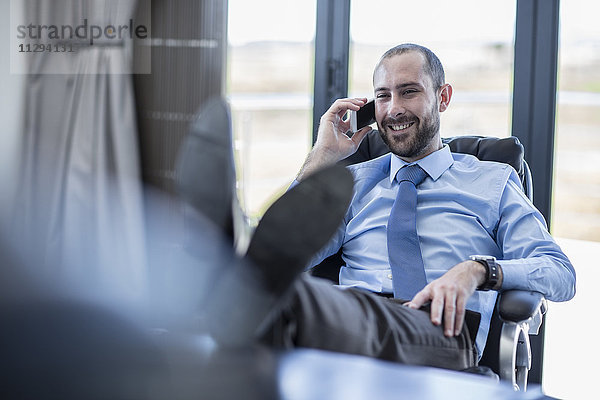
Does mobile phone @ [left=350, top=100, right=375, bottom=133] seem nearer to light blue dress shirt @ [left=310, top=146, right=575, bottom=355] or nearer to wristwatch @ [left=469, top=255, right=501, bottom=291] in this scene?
light blue dress shirt @ [left=310, top=146, right=575, bottom=355]

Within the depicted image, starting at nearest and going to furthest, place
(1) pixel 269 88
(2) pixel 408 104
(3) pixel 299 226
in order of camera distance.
Answer: (3) pixel 299 226
(2) pixel 408 104
(1) pixel 269 88

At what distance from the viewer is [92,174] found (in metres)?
3.10

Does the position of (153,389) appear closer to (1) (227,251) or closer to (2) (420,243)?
(1) (227,251)

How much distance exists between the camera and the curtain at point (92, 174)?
307 cm

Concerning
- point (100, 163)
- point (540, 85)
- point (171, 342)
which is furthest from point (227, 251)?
point (100, 163)

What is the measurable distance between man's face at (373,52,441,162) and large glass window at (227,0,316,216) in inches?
31.5

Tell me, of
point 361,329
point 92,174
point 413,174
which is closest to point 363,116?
point 413,174

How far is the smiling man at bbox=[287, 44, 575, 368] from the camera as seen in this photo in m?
1.50

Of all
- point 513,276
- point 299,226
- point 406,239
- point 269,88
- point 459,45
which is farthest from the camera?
point 269,88

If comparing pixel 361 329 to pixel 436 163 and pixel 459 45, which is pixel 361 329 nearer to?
pixel 436 163

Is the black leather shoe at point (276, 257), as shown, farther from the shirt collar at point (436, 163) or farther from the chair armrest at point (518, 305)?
the shirt collar at point (436, 163)

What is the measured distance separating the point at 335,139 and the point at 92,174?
1449mm

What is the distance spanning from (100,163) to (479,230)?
72.1 inches

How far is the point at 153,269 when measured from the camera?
3.19 metres
